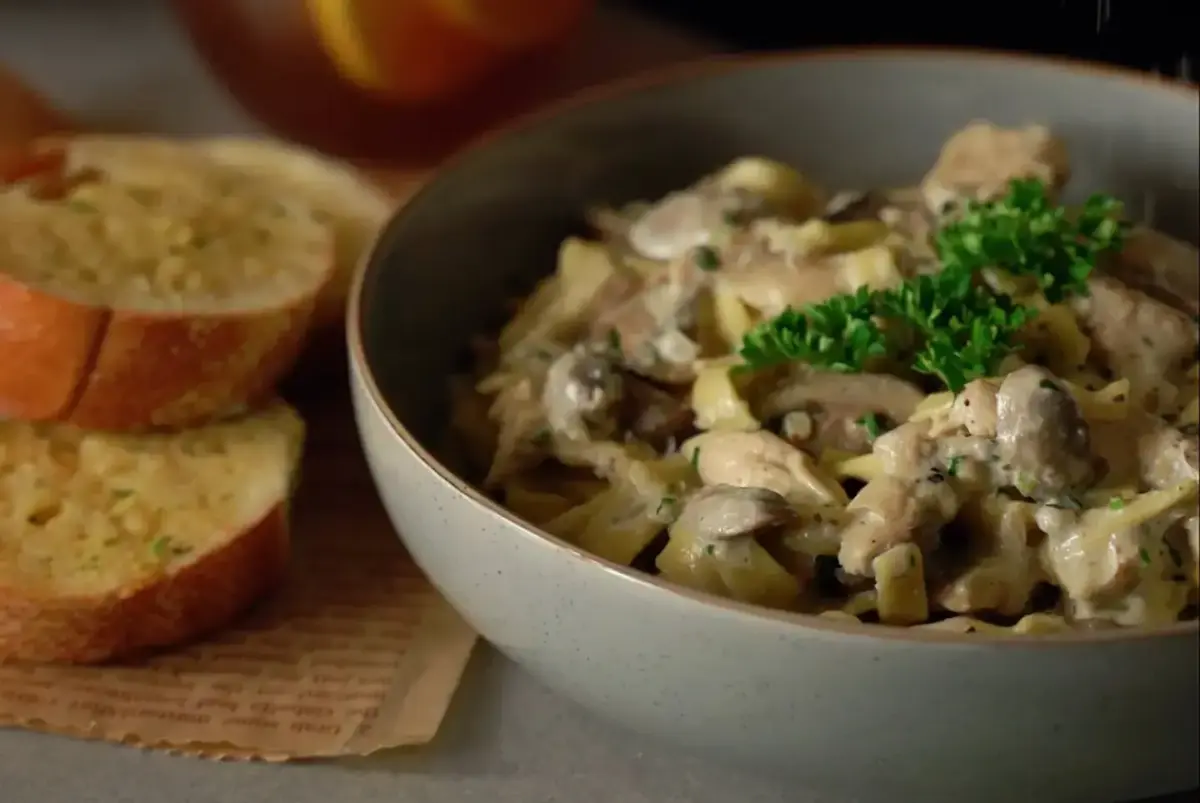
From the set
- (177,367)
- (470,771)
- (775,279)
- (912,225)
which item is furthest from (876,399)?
(177,367)

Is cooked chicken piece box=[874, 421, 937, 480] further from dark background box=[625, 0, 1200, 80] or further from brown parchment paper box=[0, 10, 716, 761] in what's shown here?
dark background box=[625, 0, 1200, 80]

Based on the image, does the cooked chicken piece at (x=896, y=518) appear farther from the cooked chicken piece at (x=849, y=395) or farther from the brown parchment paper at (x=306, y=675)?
the brown parchment paper at (x=306, y=675)

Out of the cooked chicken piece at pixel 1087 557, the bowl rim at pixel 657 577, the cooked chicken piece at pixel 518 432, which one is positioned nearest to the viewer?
the bowl rim at pixel 657 577

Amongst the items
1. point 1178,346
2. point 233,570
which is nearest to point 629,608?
point 233,570

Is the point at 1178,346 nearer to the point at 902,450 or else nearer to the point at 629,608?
the point at 902,450

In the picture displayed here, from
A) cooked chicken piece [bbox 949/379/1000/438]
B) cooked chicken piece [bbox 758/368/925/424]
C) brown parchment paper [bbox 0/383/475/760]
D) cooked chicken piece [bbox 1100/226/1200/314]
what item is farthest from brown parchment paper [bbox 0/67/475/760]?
cooked chicken piece [bbox 1100/226/1200/314]

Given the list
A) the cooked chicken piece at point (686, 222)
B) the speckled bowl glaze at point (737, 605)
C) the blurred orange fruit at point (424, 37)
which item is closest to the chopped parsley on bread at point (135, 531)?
the speckled bowl glaze at point (737, 605)

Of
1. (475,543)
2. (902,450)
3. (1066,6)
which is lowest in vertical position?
(475,543)

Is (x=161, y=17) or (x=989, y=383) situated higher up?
(x=989, y=383)
